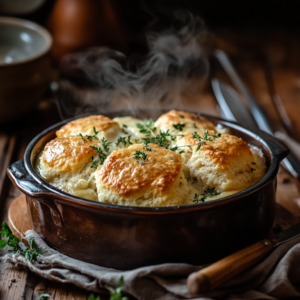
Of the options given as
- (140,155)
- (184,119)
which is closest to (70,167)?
(140,155)

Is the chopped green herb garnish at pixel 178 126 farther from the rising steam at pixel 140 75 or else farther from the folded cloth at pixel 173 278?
the rising steam at pixel 140 75

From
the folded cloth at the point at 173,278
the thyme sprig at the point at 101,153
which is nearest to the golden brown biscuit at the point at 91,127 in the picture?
the thyme sprig at the point at 101,153

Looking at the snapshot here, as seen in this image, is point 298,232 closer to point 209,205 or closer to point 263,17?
point 209,205

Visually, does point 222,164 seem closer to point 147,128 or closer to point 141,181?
point 141,181

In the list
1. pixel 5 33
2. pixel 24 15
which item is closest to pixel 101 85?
pixel 5 33

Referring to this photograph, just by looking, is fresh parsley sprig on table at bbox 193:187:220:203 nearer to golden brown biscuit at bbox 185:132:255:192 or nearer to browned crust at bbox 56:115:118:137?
golden brown biscuit at bbox 185:132:255:192

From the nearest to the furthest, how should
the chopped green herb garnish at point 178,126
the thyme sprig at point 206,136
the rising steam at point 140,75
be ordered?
1. the thyme sprig at point 206,136
2. the chopped green herb garnish at point 178,126
3. the rising steam at point 140,75
